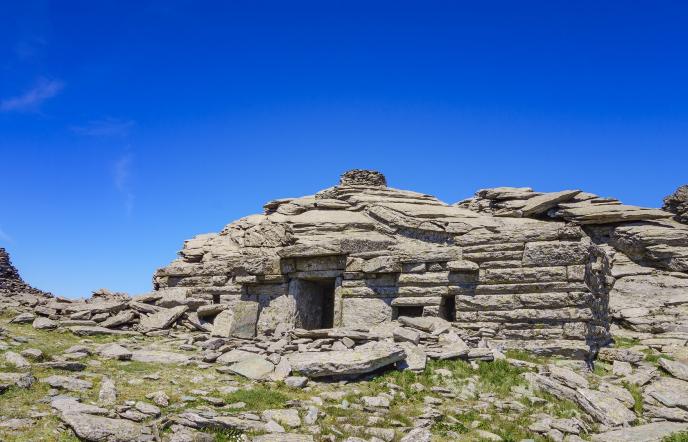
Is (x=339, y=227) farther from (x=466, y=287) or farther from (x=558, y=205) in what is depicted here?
(x=558, y=205)

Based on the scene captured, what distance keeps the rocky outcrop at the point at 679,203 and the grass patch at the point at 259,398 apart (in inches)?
1448

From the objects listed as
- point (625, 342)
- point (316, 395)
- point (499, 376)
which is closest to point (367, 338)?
point (316, 395)

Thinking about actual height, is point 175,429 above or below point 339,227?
below

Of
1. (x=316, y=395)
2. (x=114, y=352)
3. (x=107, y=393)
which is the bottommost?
(x=316, y=395)

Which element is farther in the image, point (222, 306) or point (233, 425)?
point (222, 306)

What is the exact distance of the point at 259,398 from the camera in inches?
462

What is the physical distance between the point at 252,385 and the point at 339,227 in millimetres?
12372

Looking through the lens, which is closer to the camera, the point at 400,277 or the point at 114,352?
the point at 114,352

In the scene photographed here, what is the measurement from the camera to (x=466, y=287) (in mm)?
17312

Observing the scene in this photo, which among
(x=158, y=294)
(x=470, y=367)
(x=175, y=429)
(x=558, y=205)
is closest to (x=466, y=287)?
(x=470, y=367)

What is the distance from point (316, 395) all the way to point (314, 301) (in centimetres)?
928

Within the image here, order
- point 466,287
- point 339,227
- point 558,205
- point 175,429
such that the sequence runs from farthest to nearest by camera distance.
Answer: point 558,205 → point 339,227 → point 466,287 → point 175,429

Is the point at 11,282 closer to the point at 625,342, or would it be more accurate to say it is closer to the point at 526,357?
the point at 526,357

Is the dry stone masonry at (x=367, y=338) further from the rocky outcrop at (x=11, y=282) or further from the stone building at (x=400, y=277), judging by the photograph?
the rocky outcrop at (x=11, y=282)
